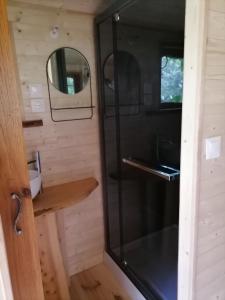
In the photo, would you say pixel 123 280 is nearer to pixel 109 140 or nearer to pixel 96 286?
pixel 96 286

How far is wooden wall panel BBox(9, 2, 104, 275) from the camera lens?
1.51 m

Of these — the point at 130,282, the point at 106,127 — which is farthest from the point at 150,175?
the point at 130,282

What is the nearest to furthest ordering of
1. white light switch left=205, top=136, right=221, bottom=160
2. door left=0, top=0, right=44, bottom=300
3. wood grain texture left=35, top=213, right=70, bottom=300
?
door left=0, top=0, right=44, bottom=300 < white light switch left=205, top=136, right=221, bottom=160 < wood grain texture left=35, top=213, right=70, bottom=300

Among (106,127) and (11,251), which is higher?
(106,127)

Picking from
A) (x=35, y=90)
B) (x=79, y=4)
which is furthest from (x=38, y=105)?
(x=79, y=4)

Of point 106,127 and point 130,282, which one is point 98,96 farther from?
point 130,282

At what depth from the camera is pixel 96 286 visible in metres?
1.85

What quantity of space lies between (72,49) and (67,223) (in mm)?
1371

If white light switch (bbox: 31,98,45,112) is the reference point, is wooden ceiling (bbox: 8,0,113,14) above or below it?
above

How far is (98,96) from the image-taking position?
6.04 feet

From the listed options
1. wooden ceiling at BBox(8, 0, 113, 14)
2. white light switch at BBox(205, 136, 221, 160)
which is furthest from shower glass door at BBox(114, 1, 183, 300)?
white light switch at BBox(205, 136, 221, 160)

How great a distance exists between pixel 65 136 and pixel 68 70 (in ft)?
1.62

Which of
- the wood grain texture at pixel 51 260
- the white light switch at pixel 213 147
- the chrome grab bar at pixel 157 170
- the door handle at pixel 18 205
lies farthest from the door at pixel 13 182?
the chrome grab bar at pixel 157 170

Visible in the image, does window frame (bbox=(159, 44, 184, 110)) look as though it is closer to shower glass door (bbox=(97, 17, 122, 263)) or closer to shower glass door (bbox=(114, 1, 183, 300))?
shower glass door (bbox=(114, 1, 183, 300))
